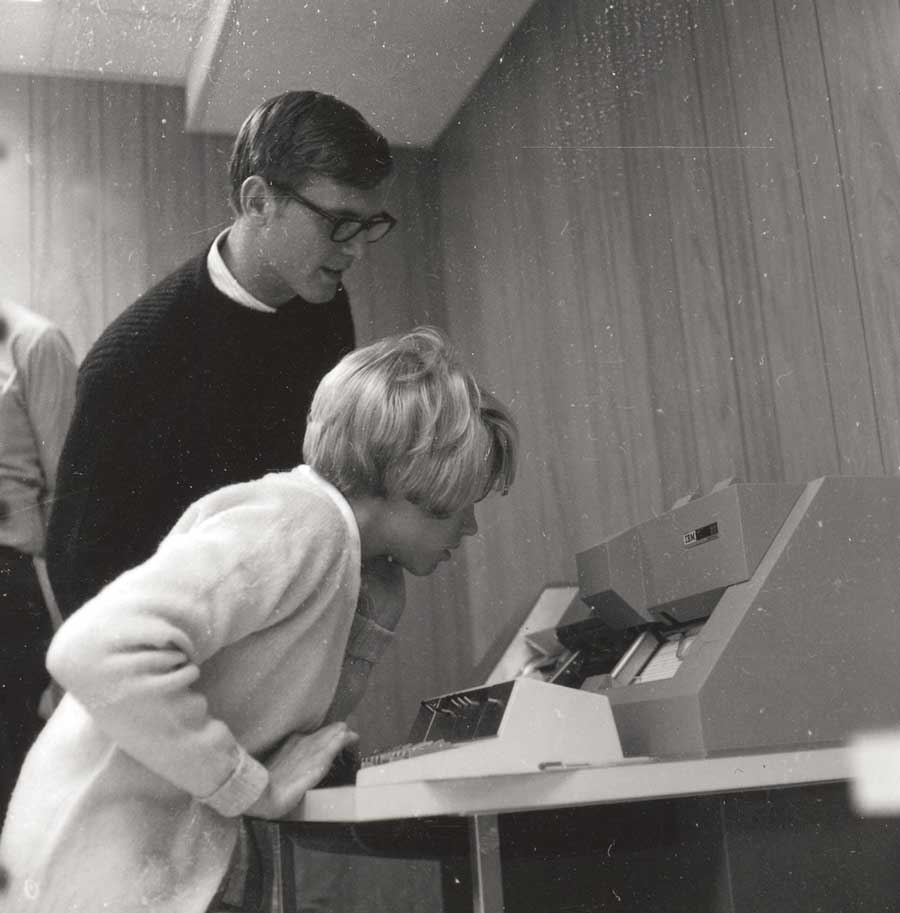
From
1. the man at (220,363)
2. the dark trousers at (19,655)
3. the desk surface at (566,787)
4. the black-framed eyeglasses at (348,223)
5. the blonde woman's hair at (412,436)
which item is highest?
the black-framed eyeglasses at (348,223)

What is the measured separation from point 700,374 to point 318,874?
3.07ft

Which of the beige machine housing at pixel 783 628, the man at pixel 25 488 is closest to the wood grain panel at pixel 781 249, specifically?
the beige machine housing at pixel 783 628

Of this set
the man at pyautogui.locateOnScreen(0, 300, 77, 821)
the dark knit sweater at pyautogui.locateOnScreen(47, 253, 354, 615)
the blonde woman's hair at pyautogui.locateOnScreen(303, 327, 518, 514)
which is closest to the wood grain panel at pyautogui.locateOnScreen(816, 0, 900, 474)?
the blonde woman's hair at pyautogui.locateOnScreen(303, 327, 518, 514)

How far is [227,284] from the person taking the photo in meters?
1.59

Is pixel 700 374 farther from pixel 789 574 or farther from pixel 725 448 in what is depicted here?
pixel 789 574

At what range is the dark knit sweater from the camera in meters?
1.53

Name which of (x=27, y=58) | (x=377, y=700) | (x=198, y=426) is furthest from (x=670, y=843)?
(x=27, y=58)

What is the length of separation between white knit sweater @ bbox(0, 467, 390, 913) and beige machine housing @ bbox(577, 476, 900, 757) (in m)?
0.33

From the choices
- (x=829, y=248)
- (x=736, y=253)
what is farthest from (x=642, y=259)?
(x=829, y=248)

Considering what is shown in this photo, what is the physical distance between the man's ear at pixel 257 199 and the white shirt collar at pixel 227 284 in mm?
49

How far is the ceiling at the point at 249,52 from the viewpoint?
5.58 feet

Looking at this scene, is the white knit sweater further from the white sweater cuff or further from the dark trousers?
the dark trousers

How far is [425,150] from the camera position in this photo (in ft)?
5.72

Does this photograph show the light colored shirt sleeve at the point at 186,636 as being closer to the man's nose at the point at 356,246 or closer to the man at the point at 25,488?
the man at the point at 25,488
